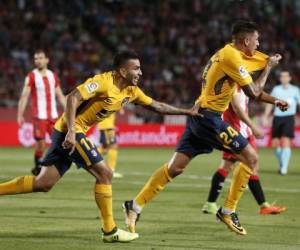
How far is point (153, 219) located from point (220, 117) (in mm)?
1720

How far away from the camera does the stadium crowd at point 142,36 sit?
1208 inches

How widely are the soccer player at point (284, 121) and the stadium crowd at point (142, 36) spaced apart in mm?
11840

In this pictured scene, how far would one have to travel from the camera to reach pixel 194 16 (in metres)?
36.0

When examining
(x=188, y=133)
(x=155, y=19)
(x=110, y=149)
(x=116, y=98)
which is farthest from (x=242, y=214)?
(x=155, y=19)

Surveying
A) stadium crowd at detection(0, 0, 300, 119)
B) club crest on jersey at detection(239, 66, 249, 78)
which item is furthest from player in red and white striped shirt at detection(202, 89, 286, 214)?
stadium crowd at detection(0, 0, 300, 119)

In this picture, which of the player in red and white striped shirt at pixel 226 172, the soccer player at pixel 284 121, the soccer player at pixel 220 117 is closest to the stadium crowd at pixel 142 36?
the soccer player at pixel 284 121

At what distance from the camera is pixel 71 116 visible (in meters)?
8.45

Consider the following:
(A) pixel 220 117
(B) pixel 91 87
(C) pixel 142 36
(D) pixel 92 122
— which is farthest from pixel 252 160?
(C) pixel 142 36

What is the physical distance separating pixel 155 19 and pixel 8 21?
21.6 ft

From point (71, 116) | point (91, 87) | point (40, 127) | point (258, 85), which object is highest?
point (91, 87)

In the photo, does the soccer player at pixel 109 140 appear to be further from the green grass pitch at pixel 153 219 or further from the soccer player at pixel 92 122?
the soccer player at pixel 92 122

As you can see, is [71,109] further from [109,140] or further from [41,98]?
[109,140]

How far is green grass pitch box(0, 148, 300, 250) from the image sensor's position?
8766 mm

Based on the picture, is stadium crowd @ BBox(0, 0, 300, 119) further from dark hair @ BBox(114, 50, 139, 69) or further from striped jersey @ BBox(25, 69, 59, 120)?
dark hair @ BBox(114, 50, 139, 69)
